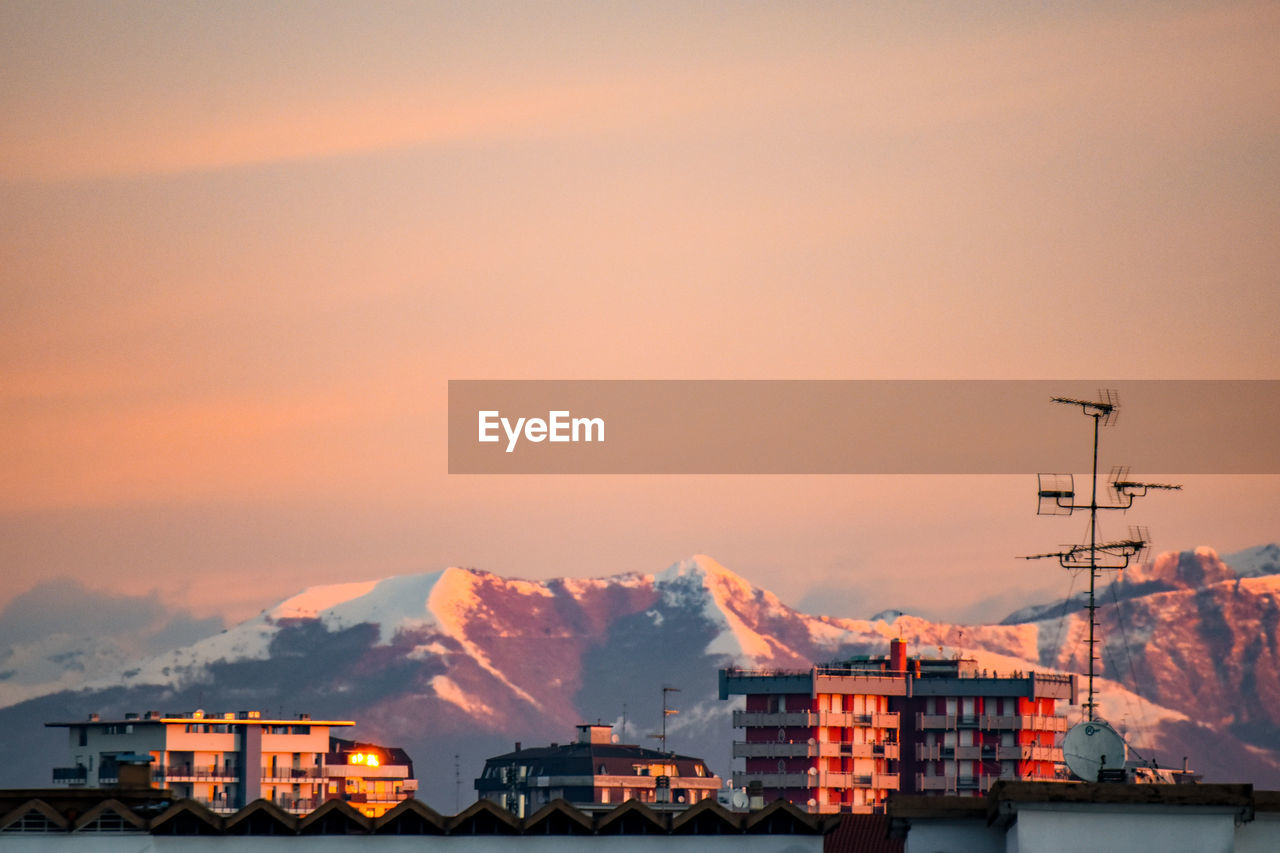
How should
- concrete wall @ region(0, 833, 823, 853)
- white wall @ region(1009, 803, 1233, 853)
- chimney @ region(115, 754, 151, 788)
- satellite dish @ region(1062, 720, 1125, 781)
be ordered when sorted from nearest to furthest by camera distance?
1. white wall @ region(1009, 803, 1233, 853)
2. satellite dish @ region(1062, 720, 1125, 781)
3. concrete wall @ region(0, 833, 823, 853)
4. chimney @ region(115, 754, 151, 788)

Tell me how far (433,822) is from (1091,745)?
1750 cm

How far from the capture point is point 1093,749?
62125mm

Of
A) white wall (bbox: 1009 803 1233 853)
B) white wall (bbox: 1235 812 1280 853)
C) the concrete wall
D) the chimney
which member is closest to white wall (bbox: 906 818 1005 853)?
the concrete wall

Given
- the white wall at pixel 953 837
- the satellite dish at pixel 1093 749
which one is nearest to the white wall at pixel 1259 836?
the satellite dish at pixel 1093 749

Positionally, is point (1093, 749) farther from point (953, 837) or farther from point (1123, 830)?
point (1123, 830)

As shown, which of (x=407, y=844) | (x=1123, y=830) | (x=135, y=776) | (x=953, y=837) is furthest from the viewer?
(x=135, y=776)

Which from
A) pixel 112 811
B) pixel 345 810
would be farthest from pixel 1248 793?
pixel 112 811

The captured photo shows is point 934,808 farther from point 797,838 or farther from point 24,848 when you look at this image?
point 24,848

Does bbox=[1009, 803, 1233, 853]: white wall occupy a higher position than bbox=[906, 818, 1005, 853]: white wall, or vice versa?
bbox=[1009, 803, 1233, 853]: white wall

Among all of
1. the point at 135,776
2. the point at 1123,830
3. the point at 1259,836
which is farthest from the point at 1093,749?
the point at 135,776

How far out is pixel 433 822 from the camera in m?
63.9

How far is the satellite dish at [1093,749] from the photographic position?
62.0 m

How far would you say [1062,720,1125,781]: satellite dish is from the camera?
6203 cm

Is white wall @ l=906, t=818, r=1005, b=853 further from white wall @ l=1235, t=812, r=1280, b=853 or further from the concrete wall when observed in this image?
white wall @ l=1235, t=812, r=1280, b=853
